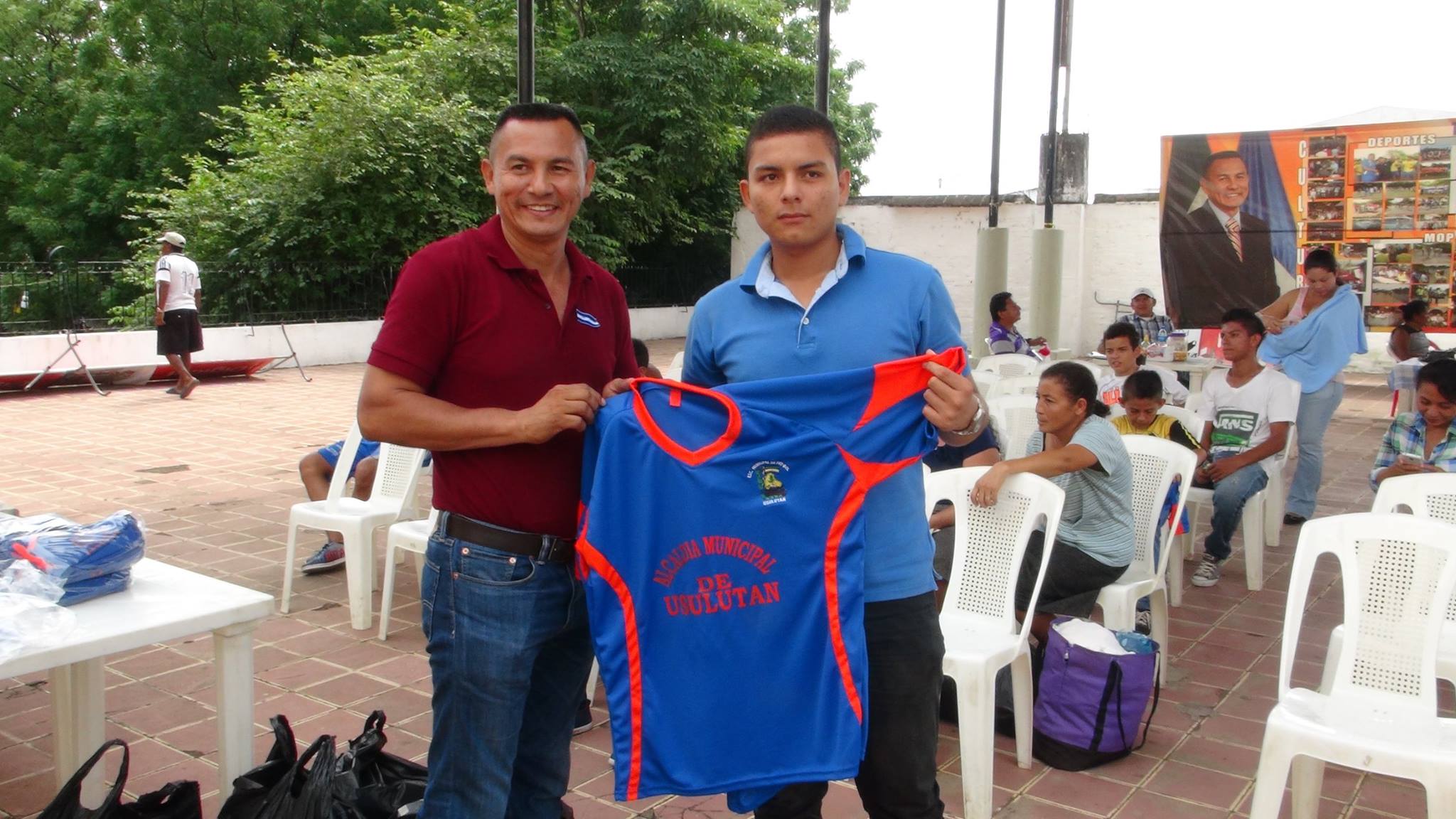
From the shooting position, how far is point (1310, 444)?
23.7 ft

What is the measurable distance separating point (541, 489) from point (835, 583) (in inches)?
24.2

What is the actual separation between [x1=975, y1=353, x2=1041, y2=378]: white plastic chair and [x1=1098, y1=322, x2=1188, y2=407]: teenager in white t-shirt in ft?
4.98

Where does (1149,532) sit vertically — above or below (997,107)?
below

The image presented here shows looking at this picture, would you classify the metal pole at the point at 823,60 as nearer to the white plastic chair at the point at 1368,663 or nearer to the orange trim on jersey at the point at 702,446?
the white plastic chair at the point at 1368,663

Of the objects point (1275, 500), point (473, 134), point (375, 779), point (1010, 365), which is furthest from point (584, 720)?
point (473, 134)

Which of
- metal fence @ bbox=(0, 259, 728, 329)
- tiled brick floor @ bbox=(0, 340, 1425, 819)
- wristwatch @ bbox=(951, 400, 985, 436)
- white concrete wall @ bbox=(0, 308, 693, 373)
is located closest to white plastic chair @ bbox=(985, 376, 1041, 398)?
tiled brick floor @ bbox=(0, 340, 1425, 819)

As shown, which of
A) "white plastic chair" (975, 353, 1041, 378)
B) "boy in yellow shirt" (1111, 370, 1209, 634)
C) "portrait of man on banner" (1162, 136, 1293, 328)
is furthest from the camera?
"portrait of man on banner" (1162, 136, 1293, 328)

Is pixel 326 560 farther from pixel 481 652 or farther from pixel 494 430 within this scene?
pixel 494 430

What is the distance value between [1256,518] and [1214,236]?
6.83m

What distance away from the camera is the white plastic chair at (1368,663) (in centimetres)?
276

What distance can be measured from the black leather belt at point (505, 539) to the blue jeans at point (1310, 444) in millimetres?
6298

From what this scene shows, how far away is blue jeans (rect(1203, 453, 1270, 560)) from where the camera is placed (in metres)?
5.88

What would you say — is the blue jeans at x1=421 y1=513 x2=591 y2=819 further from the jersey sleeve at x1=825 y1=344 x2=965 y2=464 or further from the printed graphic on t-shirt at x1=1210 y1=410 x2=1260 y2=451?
the printed graphic on t-shirt at x1=1210 y1=410 x2=1260 y2=451

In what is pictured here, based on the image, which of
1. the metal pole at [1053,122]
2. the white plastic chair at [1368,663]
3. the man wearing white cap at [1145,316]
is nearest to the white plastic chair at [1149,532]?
the white plastic chair at [1368,663]
